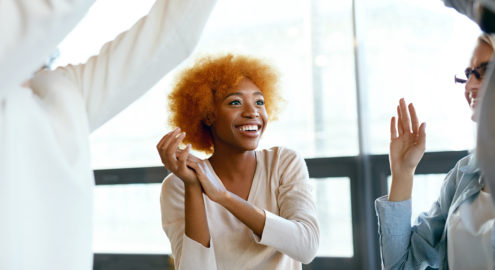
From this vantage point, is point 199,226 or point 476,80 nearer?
point 476,80

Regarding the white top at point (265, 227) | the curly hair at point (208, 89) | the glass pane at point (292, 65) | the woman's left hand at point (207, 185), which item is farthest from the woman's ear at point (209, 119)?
the glass pane at point (292, 65)

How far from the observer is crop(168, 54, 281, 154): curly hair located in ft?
7.66

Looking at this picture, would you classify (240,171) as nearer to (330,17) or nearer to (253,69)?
(253,69)

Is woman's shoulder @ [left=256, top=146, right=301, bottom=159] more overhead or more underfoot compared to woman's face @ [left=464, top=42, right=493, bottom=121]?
more underfoot

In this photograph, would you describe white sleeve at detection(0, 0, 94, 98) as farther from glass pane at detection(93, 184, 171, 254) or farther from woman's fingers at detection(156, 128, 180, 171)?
glass pane at detection(93, 184, 171, 254)

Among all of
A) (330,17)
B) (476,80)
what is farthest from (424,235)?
(330,17)

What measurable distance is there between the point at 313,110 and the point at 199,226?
237cm

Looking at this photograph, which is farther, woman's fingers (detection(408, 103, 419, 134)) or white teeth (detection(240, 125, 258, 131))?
white teeth (detection(240, 125, 258, 131))

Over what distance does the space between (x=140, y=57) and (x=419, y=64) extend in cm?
313

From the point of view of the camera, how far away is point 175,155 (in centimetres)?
182

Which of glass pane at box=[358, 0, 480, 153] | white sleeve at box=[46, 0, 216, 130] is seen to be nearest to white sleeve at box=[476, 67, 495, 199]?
white sleeve at box=[46, 0, 216, 130]

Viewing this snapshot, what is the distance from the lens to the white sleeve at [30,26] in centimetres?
68

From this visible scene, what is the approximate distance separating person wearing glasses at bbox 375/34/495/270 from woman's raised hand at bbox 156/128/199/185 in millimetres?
664

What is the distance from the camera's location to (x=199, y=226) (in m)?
1.92
